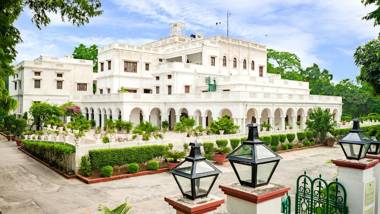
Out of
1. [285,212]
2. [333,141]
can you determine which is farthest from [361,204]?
[333,141]

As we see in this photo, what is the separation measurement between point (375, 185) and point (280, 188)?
2878 mm

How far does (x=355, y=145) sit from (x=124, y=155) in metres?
13.4

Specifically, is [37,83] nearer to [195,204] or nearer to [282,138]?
[282,138]

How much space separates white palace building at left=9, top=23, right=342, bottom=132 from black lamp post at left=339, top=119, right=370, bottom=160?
23424 mm

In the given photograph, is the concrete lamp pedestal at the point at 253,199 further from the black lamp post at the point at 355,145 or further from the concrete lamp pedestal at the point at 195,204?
the black lamp post at the point at 355,145

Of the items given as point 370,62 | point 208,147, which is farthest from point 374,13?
point 208,147

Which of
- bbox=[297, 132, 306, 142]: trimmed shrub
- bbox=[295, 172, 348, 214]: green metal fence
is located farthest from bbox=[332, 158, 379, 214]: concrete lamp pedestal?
bbox=[297, 132, 306, 142]: trimmed shrub

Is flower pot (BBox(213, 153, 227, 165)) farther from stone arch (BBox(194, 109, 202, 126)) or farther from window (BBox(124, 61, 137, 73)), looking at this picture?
window (BBox(124, 61, 137, 73))

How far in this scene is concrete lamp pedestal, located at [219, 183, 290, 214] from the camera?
329 centimetres

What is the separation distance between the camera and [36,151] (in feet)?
70.9

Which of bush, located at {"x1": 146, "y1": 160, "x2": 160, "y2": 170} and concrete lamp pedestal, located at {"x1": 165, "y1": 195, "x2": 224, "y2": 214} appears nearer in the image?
concrete lamp pedestal, located at {"x1": 165, "y1": 195, "x2": 224, "y2": 214}

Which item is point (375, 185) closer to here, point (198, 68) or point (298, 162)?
point (298, 162)

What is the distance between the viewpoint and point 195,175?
320 centimetres

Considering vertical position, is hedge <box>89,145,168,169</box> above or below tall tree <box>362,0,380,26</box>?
below
